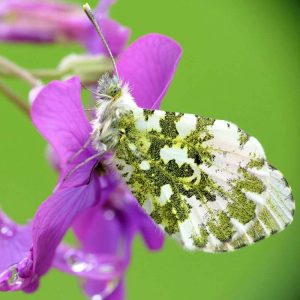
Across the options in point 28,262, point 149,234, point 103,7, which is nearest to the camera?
point 28,262

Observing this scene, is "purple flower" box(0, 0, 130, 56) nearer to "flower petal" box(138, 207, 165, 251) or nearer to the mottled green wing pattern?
"flower petal" box(138, 207, 165, 251)

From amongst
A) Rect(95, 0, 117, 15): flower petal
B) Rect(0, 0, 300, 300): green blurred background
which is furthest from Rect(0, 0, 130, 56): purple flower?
Rect(0, 0, 300, 300): green blurred background

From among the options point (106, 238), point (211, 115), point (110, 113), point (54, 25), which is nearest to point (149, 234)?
point (106, 238)

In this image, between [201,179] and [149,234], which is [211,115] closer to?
[149,234]

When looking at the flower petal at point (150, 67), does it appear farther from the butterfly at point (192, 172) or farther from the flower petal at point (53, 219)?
the flower petal at point (53, 219)

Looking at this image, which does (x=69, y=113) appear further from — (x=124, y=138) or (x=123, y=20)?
(x=123, y=20)

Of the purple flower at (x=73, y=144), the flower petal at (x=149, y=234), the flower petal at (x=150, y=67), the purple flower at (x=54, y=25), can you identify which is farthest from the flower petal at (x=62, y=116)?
the purple flower at (x=54, y=25)
